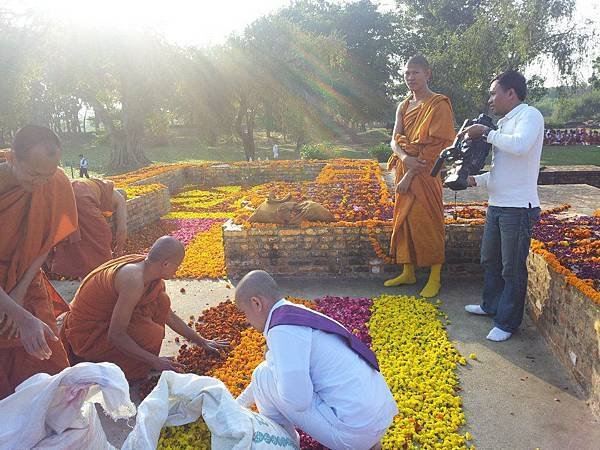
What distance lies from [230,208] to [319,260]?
18.7ft

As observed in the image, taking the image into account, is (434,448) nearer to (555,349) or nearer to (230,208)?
(555,349)

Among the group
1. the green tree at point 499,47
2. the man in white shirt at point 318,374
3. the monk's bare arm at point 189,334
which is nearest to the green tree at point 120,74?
the green tree at point 499,47

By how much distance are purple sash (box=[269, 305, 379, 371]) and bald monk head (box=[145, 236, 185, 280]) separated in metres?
1.24

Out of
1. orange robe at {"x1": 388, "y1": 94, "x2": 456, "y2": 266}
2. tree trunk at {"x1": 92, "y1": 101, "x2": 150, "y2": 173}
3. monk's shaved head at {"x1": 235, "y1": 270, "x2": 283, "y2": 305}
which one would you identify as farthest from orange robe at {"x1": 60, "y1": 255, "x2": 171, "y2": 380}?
tree trunk at {"x1": 92, "y1": 101, "x2": 150, "y2": 173}

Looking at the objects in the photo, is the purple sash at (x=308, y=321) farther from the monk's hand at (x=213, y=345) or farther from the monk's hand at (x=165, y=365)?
the monk's hand at (x=213, y=345)

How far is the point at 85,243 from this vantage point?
511 cm

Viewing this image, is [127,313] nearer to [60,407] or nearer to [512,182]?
[60,407]

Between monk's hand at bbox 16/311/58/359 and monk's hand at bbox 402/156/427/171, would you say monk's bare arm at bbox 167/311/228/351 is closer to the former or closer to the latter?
monk's hand at bbox 16/311/58/359

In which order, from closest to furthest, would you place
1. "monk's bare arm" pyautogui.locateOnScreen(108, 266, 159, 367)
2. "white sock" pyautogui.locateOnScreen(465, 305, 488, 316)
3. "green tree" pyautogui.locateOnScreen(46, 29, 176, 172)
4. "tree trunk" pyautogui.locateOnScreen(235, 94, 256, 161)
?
"monk's bare arm" pyautogui.locateOnScreen(108, 266, 159, 367) → "white sock" pyautogui.locateOnScreen(465, 305, 488, 316) → "green tree" pyautogui.locateOnScreen(46, 29, 176, 172) → "tree trunk" pyautogui.locateOnScreen(235, 94, 256, 161)

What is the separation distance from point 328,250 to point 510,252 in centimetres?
242

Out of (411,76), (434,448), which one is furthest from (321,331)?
(411,76)

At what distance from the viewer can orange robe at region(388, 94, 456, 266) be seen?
5.20 metres

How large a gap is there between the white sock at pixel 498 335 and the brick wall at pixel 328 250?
1679mm

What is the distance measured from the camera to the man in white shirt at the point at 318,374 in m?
2.37
